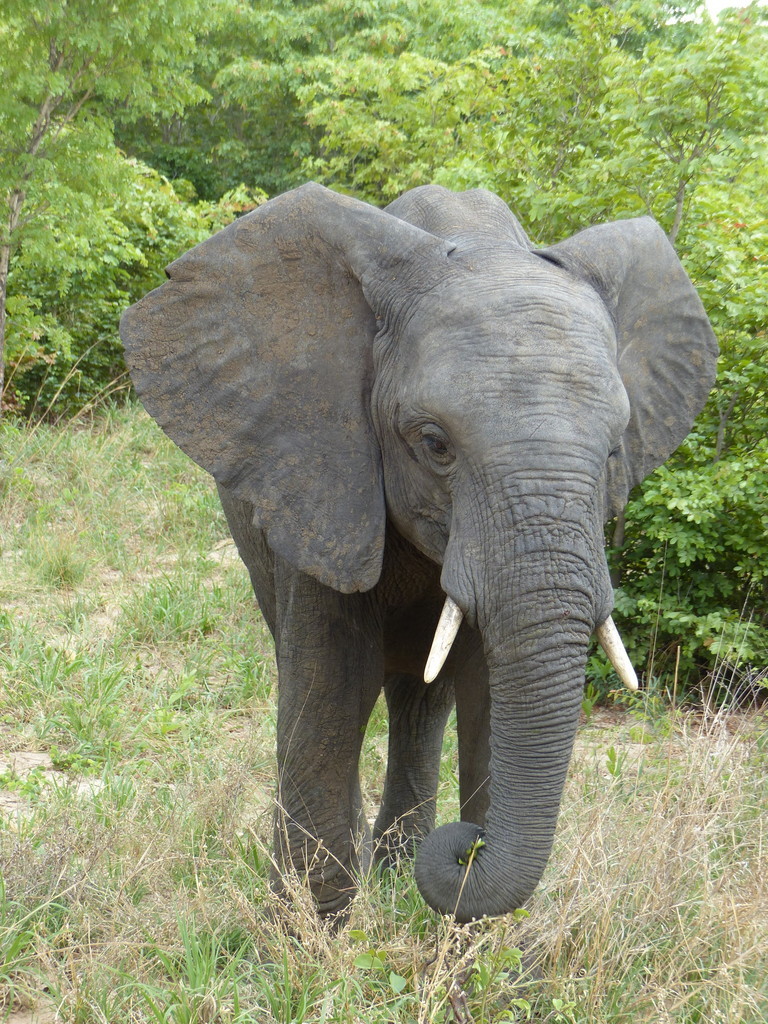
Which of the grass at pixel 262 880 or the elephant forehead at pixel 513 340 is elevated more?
the elephant forehead at pixel 513 340

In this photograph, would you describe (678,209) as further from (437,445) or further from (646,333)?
(437,445)

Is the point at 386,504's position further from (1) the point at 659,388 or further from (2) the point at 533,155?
(2) the point at 533,155

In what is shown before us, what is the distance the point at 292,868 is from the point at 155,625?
338 cm

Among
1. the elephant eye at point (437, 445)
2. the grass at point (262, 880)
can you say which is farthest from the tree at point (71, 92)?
the elephant eye at point (437, 445)

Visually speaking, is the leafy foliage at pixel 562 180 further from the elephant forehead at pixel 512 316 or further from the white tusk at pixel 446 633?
the white tusk at pixel 446 633

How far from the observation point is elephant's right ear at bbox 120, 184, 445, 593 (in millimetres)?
3234

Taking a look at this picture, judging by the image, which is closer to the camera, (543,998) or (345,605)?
(543,998)

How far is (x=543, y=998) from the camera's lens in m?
3.27

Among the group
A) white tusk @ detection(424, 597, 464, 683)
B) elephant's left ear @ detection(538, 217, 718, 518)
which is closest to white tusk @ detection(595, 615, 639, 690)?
white tusk @ detection(424, 597, 464, 683)

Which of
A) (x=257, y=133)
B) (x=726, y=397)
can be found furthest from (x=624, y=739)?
(x=257, y=133)

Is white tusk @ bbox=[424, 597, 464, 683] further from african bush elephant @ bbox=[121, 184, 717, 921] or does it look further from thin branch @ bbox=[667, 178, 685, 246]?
thin branch @ bbox=[667, 178, 685, 246]

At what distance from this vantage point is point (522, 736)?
284 cm

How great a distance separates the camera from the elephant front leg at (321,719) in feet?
11.7

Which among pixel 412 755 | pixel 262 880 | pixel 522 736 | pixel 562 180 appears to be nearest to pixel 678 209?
pixel 562 180
